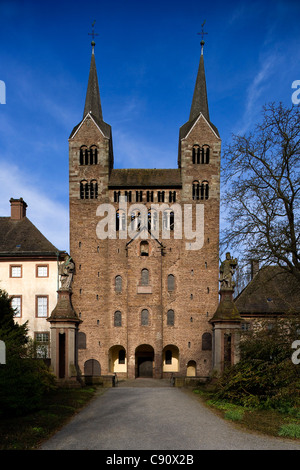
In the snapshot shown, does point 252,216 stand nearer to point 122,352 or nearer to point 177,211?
point 177,211

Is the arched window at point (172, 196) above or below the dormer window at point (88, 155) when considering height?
below

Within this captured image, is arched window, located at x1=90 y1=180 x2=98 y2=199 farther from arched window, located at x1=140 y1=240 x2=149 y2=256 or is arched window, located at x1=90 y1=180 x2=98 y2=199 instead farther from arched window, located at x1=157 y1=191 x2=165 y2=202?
arched window, located at x1=140 y1=240 x2=149 y2=256

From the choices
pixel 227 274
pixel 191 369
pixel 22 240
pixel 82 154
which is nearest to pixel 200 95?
pixel 82 154

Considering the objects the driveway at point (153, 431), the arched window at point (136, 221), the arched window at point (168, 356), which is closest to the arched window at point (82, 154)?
the arched window at point (136, 221)

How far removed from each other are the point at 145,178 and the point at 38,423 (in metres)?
30.4

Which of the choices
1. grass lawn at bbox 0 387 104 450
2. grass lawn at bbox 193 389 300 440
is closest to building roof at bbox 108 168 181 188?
grass lawn at bbox 0 387 104 450

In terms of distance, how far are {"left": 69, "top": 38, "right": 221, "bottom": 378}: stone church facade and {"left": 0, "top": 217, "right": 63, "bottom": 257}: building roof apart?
322cm

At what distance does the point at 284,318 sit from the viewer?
14.7 m

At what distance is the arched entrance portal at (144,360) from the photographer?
37.7 metres

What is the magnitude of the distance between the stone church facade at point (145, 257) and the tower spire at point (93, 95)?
224 centimetres

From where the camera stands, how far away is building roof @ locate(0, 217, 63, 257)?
3503cm

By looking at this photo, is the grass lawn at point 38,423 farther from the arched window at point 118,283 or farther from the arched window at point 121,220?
the arched window at point 121,220

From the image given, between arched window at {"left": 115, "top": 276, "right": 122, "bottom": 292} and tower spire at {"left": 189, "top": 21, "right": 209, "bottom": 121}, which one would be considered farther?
tower spire at {"left": 189, "top": 21, "right": 209, "bottom": 121}

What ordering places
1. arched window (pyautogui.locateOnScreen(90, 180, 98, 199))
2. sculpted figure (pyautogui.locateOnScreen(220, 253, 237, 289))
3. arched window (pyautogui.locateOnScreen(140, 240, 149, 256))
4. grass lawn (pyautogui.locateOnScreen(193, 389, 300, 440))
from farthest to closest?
arched window (pyautogui.locateOnScreen(90, 180, 98, 199)) → arched window (pyautogui.locateOnScreen(140, 240, 149, 256)) → sculpted figure (pyautogui.locateOnScreen(220, 253, 237, 289)) → grass lawn (pyautogui.locateOnScreen(193, 389, 300, 440))
